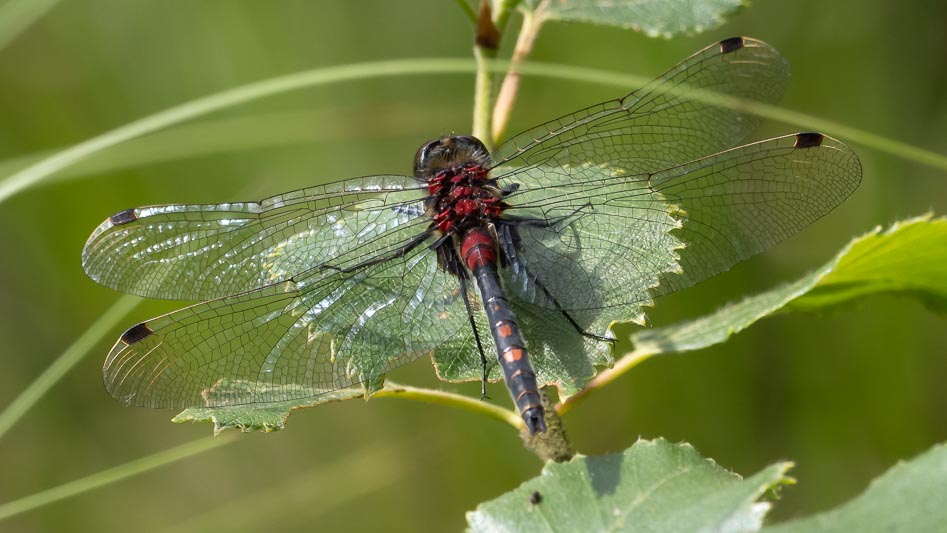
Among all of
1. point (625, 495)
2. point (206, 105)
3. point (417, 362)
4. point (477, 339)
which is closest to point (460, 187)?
point (477, 339)

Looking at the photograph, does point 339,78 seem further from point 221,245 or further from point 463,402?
point 463,402

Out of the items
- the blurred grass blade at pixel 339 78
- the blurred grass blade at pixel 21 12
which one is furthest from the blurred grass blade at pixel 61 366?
the blurred grass blade at pixel 21 12

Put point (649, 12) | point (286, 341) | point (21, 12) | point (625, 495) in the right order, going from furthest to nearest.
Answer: point (21, 12), point (649, 12), point (286, 341), point (625, 495)

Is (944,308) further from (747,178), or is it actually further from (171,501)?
(171,501)

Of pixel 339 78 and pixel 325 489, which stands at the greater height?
pixel 339 78

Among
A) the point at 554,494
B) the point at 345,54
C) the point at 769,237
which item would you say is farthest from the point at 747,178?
the point at 345,54

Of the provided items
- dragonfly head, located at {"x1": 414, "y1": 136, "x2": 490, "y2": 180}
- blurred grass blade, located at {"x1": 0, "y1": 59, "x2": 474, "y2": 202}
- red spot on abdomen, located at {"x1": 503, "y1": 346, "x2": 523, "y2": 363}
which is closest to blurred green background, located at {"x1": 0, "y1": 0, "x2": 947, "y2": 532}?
blurred grass blade, located at {"x1": 0, "y1": 59, "x2": 474, "y2": 202}
